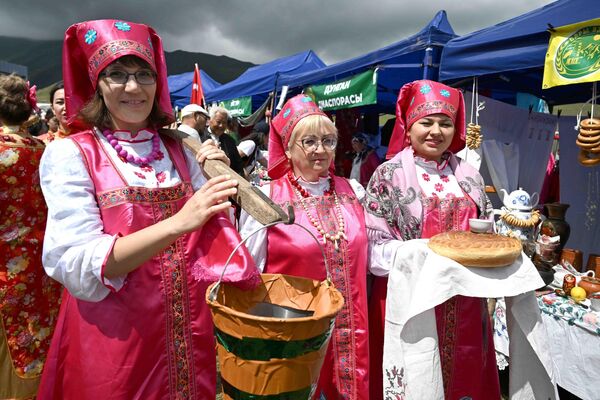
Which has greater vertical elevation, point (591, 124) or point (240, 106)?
point (240, 106)

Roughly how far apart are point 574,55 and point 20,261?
153 inches

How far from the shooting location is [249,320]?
3.01ft

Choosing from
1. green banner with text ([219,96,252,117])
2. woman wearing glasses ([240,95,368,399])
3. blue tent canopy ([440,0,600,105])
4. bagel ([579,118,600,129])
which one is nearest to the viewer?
woman wearing glasses ([240,95,368,399])

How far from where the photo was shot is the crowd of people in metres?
1.24

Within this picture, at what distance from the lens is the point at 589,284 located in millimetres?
2787

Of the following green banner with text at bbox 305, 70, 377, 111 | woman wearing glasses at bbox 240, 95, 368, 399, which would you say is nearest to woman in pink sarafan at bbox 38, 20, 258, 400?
woman wearing glasses at bbox 240, 95, 368, 399

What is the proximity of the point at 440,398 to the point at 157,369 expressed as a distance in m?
1.07

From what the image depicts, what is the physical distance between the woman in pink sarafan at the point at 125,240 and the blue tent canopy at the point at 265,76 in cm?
724

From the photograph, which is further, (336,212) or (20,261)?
(20,261)

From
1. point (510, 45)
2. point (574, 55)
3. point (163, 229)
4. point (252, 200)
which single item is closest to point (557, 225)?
point (574, 55)

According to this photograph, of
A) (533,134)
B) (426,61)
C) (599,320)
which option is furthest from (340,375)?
(533,134)

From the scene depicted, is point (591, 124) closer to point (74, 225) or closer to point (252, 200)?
point (252, 200)

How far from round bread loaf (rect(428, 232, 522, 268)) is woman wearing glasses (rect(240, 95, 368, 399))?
1.51ft

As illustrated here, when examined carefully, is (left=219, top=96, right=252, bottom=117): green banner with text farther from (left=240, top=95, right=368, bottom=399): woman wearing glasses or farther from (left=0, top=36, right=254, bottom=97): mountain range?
(left=0, top=36, right=254, bottom=97): mountain range
